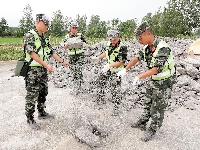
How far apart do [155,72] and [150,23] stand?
2686 centimetres

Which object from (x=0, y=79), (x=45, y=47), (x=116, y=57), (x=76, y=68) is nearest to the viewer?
(x=45, y=47)

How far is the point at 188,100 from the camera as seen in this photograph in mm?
7406

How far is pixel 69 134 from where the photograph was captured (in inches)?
208

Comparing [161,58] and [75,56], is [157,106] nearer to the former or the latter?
[161,58]

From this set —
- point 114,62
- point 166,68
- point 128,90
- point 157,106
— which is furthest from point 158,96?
point 128,90

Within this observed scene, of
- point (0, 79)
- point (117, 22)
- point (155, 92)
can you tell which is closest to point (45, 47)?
point (155, 92)

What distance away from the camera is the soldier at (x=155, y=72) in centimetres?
446

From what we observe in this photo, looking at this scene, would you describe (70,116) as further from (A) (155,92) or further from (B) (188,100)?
(B) (188,100)

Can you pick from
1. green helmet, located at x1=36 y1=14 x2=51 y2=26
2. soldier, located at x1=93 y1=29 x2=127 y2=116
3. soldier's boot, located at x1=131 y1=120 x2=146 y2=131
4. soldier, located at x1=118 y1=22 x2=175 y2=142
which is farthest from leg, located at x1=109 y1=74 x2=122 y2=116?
green helmet, located at x1=36 y1=14 x2=51 y2=26

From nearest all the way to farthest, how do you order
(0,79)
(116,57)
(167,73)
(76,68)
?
(167,73)
(116,57)
(76,68)
(0,79)

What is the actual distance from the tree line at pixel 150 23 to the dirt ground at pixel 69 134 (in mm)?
13074

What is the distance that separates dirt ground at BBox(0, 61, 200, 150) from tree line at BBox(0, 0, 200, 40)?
42.9 ft

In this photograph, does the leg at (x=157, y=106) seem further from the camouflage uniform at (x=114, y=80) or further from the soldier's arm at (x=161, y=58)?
the camouflage uniform at (x=114, y=80)

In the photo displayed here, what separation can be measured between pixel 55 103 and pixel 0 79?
3.74 metres
